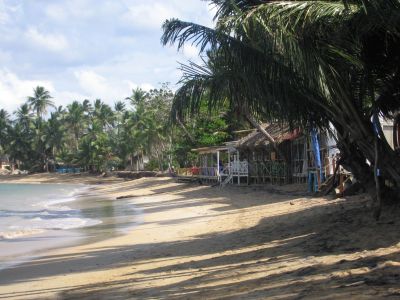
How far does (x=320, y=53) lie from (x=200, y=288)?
3.68m

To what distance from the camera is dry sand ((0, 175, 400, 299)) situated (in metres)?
5.33

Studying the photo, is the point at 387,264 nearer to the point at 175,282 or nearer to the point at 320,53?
the point at 175,282

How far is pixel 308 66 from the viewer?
685cm

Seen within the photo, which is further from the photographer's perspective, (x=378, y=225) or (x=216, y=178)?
(x=216, y=178)

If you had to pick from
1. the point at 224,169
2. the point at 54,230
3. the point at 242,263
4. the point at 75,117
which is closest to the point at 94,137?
the point at 75,117

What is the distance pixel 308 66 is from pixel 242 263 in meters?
2.93

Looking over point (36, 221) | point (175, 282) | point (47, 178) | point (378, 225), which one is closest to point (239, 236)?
point (378, 225)

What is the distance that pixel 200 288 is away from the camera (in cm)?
591

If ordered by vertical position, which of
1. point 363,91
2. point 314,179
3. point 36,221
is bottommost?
point 36,221

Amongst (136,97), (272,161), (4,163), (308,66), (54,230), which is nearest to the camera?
(308,66)

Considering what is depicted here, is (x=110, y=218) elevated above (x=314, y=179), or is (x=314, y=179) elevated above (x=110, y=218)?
(x=314, y=179)

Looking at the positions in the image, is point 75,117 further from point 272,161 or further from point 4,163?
point 272,161

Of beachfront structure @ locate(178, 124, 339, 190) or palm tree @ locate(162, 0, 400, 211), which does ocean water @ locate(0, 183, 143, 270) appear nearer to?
palm tree @ locate(162, 0, 400, 211)

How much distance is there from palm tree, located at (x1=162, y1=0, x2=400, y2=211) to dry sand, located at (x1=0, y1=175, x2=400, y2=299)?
4.80 feet
